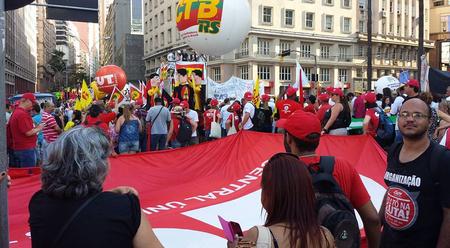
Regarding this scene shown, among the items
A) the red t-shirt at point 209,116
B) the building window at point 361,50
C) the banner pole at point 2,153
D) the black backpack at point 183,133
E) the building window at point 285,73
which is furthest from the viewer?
the building window at point 361,50

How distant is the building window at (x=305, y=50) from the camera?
207 ft

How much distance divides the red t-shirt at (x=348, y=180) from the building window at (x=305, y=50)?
6077cm

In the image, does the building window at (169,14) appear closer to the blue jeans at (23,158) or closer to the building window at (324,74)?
the building window at (324,74)

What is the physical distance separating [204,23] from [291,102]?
4.56 metres

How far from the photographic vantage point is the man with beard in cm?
308

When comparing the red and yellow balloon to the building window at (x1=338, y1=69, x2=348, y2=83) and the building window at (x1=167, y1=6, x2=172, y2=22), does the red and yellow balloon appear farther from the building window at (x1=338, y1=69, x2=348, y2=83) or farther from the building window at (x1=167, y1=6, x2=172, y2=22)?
the building window at (x1=338, y1=69, x2=348, y2=83)

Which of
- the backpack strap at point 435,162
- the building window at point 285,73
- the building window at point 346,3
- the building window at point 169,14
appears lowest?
the backpack strap at point 435,162

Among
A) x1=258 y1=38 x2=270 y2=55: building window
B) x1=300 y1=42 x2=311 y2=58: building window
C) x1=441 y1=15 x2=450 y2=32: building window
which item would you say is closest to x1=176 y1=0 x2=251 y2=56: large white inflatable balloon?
x1=258 y1=38 x2=270 y2=55: building window

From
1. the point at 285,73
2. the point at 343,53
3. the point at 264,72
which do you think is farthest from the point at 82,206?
the point at 343,53

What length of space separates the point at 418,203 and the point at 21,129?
23.5 ft

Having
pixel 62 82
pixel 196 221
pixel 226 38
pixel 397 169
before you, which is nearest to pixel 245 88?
pixel 226 38

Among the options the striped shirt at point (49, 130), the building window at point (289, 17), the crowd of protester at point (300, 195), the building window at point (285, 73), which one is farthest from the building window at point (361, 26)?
the crowd of protester at point (300, 195)

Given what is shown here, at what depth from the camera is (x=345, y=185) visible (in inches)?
122

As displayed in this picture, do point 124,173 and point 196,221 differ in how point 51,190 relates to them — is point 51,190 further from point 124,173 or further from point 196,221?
point 124,173
